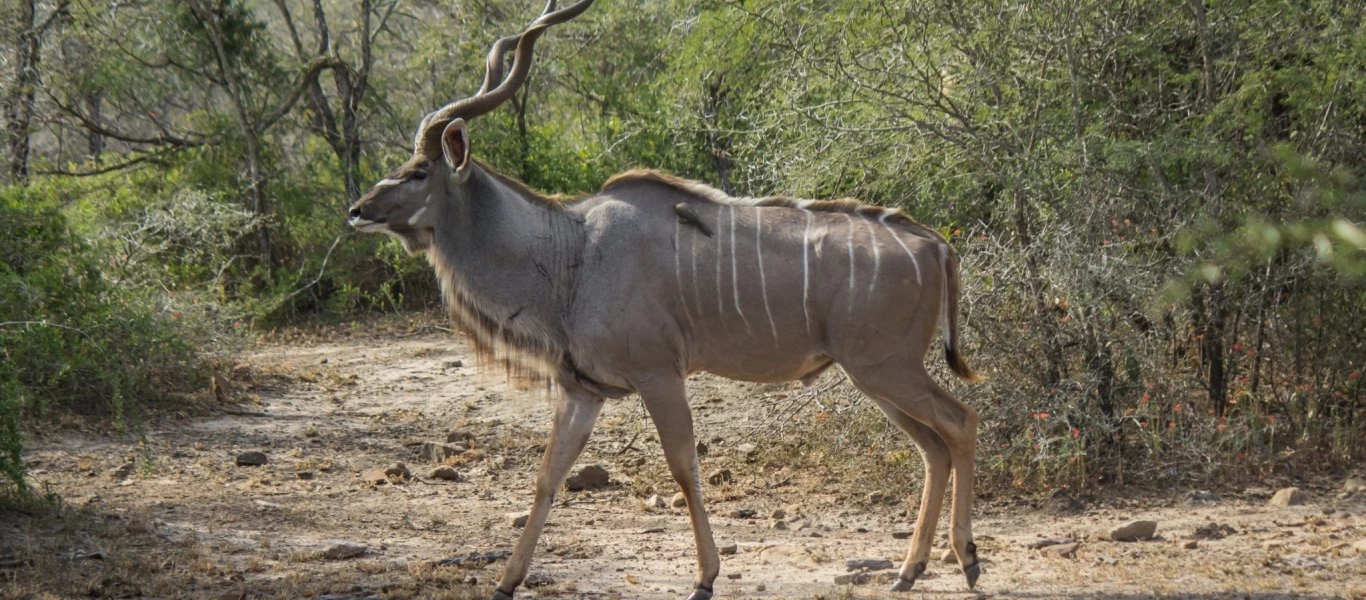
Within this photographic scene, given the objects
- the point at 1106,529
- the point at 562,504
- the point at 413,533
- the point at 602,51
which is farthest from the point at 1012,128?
the point at 602,51

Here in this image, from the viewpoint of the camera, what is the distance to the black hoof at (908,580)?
14.3 ft

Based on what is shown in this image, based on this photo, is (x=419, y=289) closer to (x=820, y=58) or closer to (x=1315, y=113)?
(x=820, y=58)

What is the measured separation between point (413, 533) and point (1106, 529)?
253 cm

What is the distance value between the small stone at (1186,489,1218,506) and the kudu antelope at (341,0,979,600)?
1.36 meters

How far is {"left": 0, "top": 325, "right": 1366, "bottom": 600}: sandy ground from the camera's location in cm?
438

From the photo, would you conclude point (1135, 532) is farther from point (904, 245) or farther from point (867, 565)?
point (904, 245)

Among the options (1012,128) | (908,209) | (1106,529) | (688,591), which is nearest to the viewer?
(688,591)

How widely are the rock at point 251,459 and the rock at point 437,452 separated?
73cm

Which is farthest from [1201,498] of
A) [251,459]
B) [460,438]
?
[251,459]

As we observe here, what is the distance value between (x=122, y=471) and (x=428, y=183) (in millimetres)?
2417

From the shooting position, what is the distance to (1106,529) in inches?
200

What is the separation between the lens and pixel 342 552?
187 inches

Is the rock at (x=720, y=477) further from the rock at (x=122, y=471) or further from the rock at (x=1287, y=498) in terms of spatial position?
the rock at (x=122, y=471)

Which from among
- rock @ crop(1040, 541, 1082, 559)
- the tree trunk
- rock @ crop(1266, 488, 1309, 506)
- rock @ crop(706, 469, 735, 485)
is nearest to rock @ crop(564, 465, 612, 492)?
rock @ crop(706, 469, 735, 485)
